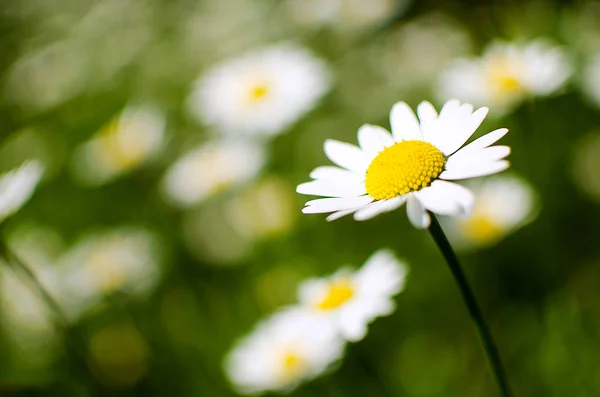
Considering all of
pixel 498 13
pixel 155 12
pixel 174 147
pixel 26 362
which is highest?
pixel 155 12

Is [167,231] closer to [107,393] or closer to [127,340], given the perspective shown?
[127,340]

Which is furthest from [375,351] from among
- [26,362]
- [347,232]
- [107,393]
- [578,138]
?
[26,362]

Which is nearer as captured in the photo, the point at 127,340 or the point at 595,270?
the point at 595,270

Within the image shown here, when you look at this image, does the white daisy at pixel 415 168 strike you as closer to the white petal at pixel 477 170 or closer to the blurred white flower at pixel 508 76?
the white petal at pixel 477 170

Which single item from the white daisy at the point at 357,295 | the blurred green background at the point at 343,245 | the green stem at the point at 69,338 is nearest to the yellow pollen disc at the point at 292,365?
the white daisy at the point at 357,295

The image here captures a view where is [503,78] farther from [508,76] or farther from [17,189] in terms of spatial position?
[17,189]

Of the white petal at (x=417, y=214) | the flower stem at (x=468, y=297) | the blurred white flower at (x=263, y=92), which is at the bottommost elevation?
the flower stem at (x=468, y=297)

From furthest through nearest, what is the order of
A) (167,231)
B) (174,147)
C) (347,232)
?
(174,147)
(167,231)
(347,232)
